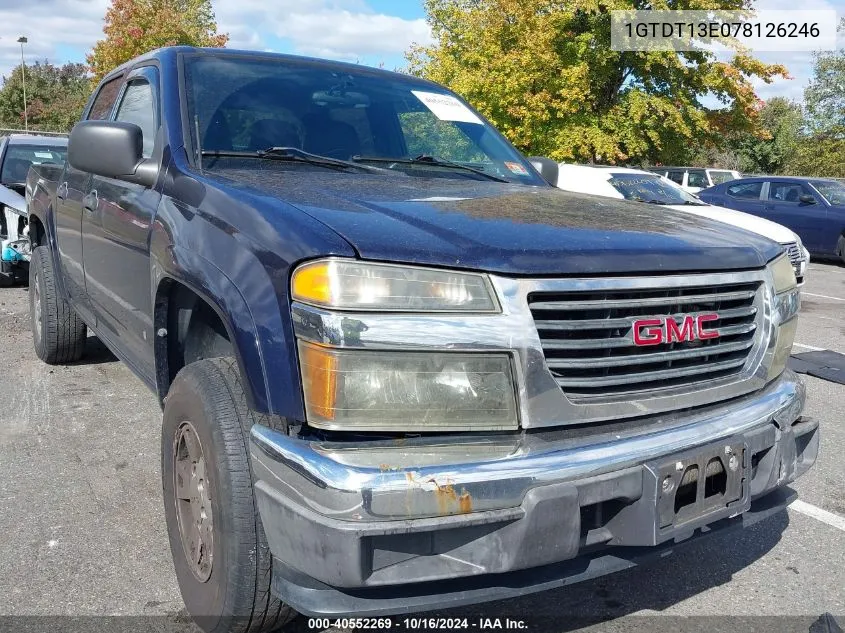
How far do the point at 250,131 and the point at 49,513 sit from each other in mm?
1749

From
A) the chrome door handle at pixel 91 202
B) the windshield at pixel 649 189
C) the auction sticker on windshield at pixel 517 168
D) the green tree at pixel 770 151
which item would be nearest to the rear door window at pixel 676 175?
the windshield at pixel 649 189

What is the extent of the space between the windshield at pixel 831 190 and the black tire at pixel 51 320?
13006 mm

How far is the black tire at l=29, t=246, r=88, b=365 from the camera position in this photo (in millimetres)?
5098

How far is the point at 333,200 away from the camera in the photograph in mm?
2359

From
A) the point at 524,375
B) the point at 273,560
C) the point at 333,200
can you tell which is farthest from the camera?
the point at 333,200

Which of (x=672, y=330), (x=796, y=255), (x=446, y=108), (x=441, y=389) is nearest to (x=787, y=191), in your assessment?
(x=796, y=255)

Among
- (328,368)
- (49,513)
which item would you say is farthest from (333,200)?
(49,513)

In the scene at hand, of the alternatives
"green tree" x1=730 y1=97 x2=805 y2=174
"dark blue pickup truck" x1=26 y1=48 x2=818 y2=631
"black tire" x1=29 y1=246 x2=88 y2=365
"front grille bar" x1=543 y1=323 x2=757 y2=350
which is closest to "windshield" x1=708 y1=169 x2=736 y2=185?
"green tree" x1=730 y1=97 x2=805 y2=174

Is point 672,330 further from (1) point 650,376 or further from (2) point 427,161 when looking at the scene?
(2) point 427,161

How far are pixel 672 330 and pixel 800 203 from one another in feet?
44.3

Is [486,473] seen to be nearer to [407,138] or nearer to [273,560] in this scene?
[273,560]

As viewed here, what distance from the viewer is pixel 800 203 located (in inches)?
557

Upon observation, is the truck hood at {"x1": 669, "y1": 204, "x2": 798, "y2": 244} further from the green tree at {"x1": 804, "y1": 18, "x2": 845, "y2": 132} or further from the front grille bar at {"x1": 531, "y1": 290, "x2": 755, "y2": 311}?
the green tree at {"x1": 804, "y1": 18, "x2": 845, "y2": 132}

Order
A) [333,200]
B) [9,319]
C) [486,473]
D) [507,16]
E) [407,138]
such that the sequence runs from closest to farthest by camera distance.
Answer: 1. [486,473]
2. [333,200]
3. [407,138]
4. [9,319]
5. [507,16]
